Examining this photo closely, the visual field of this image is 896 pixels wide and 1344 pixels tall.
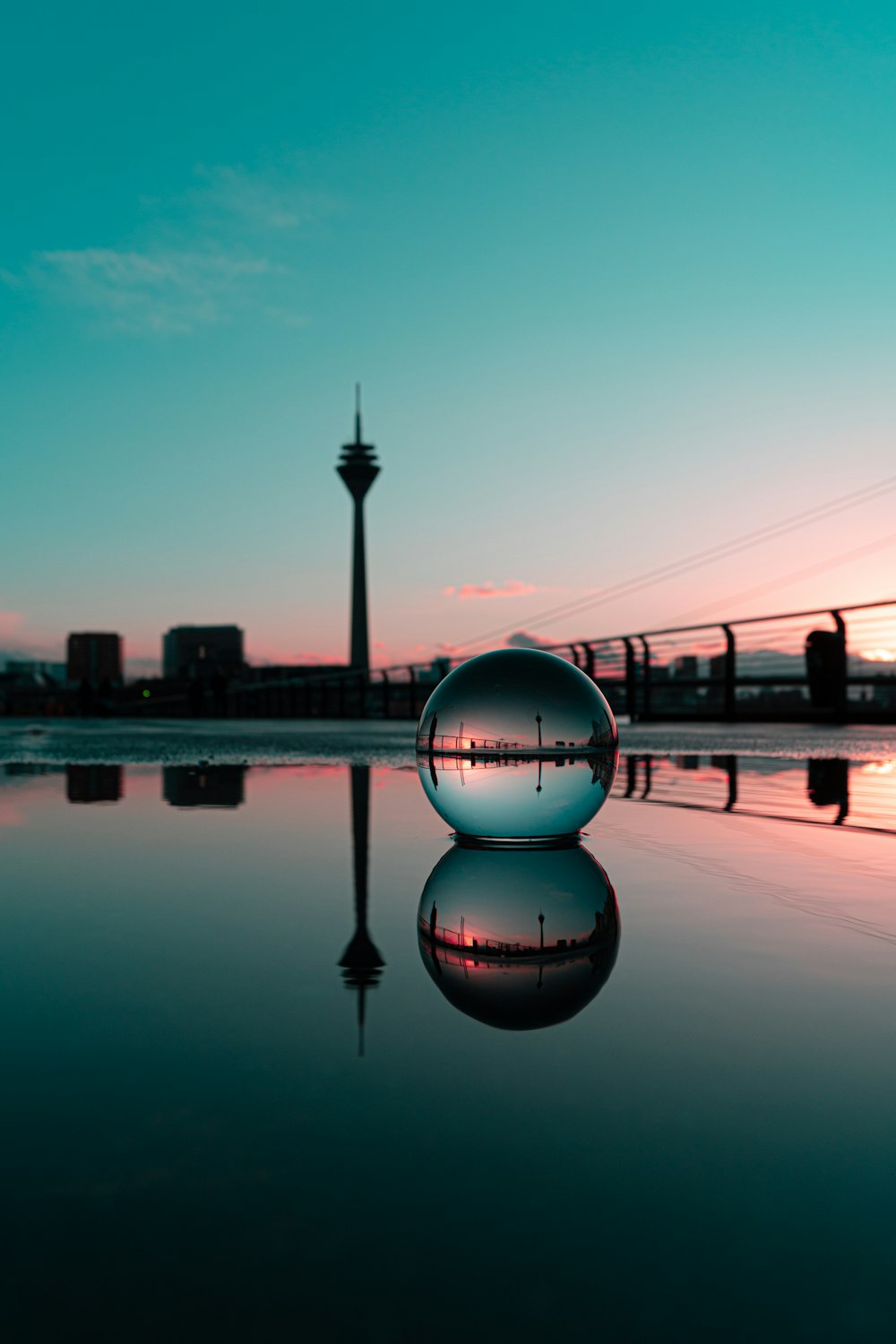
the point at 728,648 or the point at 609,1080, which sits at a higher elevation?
the point at 728,648

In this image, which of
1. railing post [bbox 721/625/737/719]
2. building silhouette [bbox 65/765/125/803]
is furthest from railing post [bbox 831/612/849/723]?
building silhouette [bbox 65/765/125/803]

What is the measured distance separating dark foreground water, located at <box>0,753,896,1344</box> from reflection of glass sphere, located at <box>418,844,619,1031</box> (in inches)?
0.6

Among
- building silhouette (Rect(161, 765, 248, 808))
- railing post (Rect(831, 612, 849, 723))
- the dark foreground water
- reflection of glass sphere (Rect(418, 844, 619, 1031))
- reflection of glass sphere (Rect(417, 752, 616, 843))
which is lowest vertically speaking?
the dark foreground water

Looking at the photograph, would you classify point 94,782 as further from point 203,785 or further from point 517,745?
point 517,745

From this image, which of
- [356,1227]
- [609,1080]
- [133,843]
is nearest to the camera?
[356,1227]

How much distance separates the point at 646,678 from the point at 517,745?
15.9m

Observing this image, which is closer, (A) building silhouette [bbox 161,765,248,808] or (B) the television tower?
(A) building silhouette [bbox 161,765,248,808]

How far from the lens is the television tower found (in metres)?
157

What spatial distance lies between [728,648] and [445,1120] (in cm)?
1617

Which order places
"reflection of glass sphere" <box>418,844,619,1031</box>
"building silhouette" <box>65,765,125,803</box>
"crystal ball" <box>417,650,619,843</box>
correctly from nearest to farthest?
1. "reflection of glass sphere" <box>418,844,619,1031</box>
2. "crystal ball" <box>417,650,619,843</box>
3. "building silhouette" <box>65,765,125,803</box>

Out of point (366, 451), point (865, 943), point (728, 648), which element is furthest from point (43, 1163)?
point (366, 451)

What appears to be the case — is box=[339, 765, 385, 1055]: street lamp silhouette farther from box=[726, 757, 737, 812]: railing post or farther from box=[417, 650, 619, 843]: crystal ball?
box=[726, 757, 737, 812]: railing post

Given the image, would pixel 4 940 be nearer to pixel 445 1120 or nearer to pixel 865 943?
pixel 445 1120

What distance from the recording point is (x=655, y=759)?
32.6 feet
